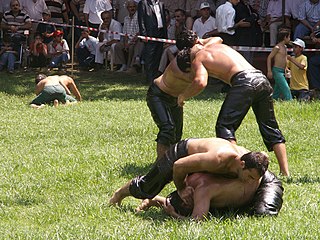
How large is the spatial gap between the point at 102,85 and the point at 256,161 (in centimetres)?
1241

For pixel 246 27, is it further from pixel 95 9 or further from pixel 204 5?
pixel 95 9

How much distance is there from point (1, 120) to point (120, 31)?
740 cm

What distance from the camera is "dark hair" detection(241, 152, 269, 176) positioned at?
21.0 ft

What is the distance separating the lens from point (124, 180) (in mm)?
8547

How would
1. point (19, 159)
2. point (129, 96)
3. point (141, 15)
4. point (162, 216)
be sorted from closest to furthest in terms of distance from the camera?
point (162, 216), point (19, 159), point (129, 96), point (141, 15)

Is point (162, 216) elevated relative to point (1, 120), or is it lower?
elevated

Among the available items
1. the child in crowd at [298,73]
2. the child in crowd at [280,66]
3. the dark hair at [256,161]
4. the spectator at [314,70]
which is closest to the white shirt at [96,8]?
the spectator at [314,70]

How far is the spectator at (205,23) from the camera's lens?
1795 centimetres

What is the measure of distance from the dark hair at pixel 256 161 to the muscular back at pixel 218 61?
5.69ft

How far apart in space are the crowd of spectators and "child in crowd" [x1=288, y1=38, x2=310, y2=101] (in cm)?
122

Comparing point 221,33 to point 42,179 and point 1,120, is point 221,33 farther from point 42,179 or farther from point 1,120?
point 42,179

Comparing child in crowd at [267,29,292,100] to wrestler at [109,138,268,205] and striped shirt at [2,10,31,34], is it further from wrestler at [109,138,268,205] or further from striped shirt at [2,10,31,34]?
wrestler at [109,138,268,205]

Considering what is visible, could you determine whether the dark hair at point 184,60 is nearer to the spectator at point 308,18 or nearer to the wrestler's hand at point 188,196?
the wrestler's hand at point 188,196

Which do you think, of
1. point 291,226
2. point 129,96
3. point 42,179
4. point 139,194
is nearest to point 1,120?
point 129,96
